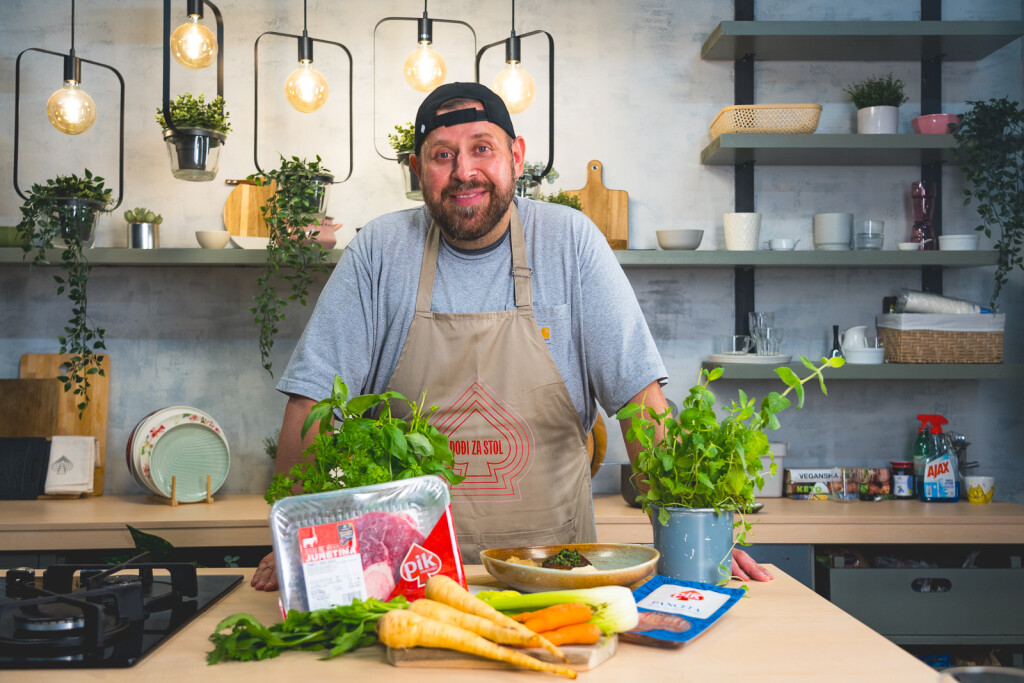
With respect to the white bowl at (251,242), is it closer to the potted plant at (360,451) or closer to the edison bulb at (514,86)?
the edison bulb at (514,86)

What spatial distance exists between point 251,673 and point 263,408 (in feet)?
8.35

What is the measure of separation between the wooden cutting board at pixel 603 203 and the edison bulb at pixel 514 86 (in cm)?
54

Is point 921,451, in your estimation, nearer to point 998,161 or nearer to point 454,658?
point 998,161

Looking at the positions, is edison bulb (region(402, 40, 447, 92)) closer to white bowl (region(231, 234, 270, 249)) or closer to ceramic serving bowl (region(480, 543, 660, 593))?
white bowl (region(231, 234, 270, 249))

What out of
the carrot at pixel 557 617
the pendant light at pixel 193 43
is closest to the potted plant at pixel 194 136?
the pendant light at pixel 193 43

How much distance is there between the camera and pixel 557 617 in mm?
1026

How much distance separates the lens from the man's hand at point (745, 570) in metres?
1.40

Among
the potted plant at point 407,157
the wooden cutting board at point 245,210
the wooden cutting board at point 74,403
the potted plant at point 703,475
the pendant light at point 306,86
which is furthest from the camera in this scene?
the wooden cutting board at point 245,210

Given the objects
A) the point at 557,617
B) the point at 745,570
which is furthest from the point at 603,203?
the point at 557,617

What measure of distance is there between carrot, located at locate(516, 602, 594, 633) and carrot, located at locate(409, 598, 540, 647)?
0.11 ft

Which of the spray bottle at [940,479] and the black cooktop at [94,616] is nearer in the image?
the black cooktop at [94,616]

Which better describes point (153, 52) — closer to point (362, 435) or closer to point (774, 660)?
point (362, 435)

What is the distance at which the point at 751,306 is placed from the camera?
11.3 ft

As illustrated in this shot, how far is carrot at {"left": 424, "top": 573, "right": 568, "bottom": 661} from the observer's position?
98cm
